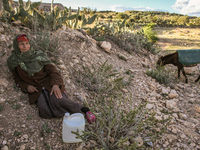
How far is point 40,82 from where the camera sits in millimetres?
2170

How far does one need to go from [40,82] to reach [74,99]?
622 millimetres

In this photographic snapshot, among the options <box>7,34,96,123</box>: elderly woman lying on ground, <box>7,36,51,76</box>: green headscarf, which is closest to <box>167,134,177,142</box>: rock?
<box>7,34,96,123</box>: elderly woman lying on ground

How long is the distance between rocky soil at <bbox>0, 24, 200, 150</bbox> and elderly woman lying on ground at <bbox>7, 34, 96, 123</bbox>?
0.48ft

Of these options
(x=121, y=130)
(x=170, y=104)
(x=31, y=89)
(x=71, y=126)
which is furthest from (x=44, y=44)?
(x=170, y=104)

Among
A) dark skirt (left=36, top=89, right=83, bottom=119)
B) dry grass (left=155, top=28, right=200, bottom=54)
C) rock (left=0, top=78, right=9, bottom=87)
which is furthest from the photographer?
dry grass (left=155, top=28, right=200, bottom=54)

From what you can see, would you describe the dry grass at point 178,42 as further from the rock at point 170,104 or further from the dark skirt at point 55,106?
the dark skirt at point 55,106

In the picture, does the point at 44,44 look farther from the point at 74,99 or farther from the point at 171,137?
the point at 171,137

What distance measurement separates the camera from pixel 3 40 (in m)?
2.79

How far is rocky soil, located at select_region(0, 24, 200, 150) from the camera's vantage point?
170cm

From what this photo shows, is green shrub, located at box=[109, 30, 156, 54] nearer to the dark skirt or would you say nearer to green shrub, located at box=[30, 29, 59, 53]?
green shrub, located at box=[30, 29, 59, 53]

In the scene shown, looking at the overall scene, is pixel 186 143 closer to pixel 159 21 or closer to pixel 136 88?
pixel 136 88

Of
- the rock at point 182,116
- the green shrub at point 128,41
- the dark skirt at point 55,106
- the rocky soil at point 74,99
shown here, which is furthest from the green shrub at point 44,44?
the green shrub at point 128,41

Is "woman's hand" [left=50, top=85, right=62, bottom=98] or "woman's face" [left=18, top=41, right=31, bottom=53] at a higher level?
"woman's face" [left=18, top=41, right=31, bottom=53]

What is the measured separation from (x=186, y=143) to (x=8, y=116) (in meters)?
2.40
